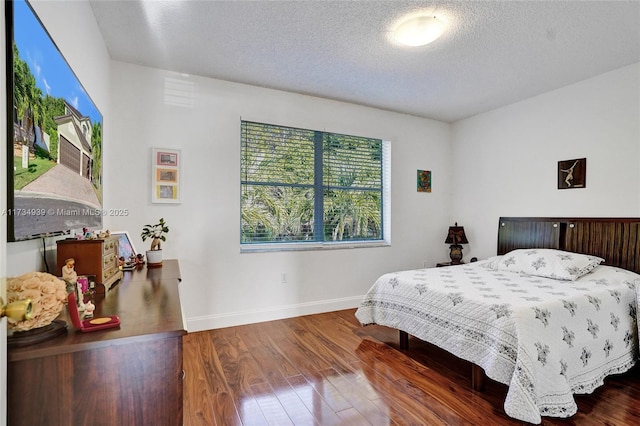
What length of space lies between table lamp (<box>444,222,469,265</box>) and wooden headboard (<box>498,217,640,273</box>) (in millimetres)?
498

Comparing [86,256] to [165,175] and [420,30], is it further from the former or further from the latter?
[420,30]

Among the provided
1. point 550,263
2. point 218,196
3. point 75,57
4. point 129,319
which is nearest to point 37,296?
point 129,319

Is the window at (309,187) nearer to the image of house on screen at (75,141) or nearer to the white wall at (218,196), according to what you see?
the white wall at (218,196)

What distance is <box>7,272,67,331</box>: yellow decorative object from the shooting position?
0.86 m

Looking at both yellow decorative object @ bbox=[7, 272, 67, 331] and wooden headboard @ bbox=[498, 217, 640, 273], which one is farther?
wooden headboard @ bbox=[498, 217, 640, 273]

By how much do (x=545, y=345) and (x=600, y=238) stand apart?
1.97 metres

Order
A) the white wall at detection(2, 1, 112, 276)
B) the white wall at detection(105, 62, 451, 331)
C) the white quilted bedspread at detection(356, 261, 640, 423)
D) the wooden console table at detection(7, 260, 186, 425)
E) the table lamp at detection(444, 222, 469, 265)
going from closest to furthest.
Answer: the wooden console table at detection(7, 260, 186, 425)
the white wall at detection(2, 1, 112, 276)
the white quilted bedspread at detection(356, 261, 640, 423)
the white wall at detection(105, 62, 451, 331)
the table lamp at detection(444, 222, 469, 265)

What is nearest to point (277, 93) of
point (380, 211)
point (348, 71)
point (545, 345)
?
point (348, 71)

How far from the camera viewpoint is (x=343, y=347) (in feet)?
9.21

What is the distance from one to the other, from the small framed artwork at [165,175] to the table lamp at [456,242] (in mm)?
3482

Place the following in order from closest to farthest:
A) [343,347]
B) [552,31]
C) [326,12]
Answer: [326,12]
[552,31]
[343,347]

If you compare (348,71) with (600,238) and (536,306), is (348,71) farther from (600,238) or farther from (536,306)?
(600,238)

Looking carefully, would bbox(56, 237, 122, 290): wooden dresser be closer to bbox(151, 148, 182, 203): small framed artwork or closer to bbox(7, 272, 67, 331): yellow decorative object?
bbox(7, 272, 67, 331): yellow decorative object

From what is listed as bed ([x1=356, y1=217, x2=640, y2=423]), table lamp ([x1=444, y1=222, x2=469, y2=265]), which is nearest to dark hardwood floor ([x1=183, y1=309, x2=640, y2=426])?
bed ([x1=356, y1=217, x2=640, y2=423])
